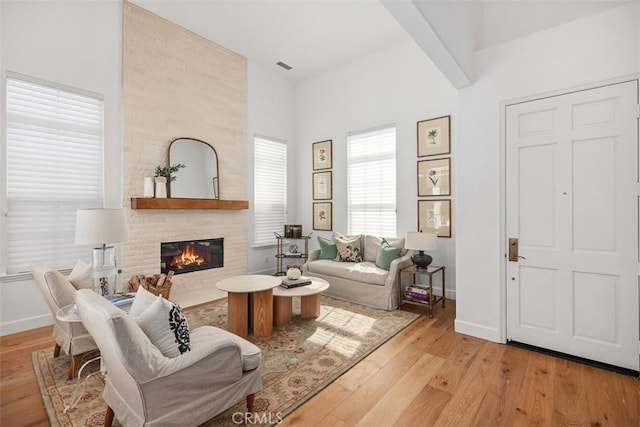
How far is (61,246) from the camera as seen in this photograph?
354 cm

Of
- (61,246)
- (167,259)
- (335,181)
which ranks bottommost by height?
(167,259)

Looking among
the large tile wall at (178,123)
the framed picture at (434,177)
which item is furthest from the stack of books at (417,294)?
the large tile wall at (178,123)

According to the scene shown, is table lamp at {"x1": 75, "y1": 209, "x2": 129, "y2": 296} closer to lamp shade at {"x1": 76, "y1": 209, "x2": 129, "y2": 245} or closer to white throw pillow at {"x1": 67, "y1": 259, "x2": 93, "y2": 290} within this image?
lamp shade at {"x1": 76, "y1": 209, "x2": 129, "y2": 245}

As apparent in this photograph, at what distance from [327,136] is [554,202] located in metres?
3.97

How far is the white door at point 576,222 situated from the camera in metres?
2.39

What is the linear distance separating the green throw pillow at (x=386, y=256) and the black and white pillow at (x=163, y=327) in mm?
2967

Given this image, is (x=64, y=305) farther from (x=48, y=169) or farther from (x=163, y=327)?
(x=48, y=169)

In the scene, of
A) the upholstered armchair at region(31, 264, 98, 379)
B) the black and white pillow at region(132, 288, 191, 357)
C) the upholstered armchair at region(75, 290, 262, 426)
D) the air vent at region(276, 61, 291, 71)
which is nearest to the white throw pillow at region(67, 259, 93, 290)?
the upholstered armchair at region(31, 264, 98, 379)

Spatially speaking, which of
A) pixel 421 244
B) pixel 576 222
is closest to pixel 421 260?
pixel 421 244

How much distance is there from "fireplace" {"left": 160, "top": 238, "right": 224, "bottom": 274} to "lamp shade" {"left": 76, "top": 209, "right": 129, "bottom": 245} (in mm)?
1810

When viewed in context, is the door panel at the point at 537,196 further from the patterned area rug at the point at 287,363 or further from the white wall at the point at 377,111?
the patterned area rug at the point at 287,363

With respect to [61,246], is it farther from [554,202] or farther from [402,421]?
[554,202]

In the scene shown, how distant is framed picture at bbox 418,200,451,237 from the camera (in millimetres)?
4402

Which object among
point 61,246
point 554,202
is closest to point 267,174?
point 61,246
